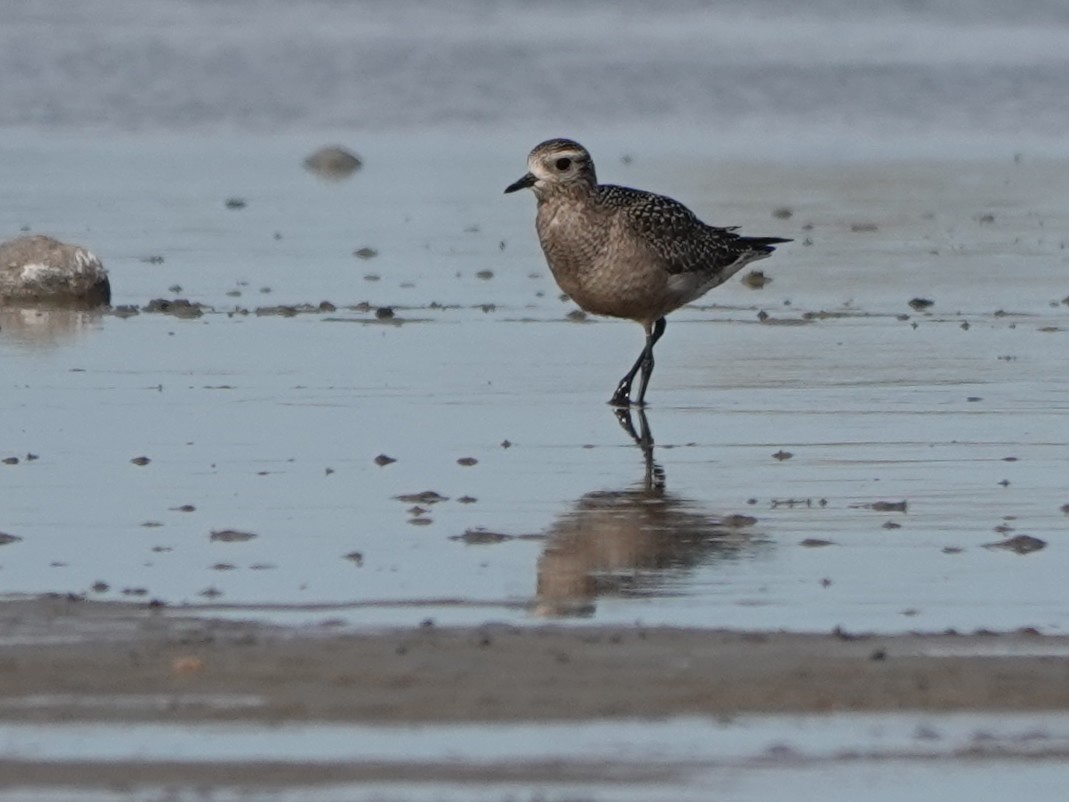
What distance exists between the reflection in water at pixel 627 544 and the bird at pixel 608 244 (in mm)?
2449

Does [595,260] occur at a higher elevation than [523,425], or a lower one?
higher

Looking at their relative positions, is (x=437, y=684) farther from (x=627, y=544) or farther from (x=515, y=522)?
(x=515, y=522)

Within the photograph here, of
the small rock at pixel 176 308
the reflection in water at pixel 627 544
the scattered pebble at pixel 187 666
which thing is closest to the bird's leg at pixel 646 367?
the reflection in water at pixel 627 544

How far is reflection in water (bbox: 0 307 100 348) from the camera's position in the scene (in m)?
13.3

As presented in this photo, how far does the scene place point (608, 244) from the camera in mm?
12180

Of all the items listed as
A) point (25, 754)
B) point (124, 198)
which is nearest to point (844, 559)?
point (25, 754)

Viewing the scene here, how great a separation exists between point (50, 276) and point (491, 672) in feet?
26.6

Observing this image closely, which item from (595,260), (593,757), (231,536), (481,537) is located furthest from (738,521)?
(595,260)

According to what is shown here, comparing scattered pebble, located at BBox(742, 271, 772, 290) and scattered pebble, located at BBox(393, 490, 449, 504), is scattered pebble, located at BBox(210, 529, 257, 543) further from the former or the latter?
scattered pebble, located at BBox(742, 271, 772, 290)

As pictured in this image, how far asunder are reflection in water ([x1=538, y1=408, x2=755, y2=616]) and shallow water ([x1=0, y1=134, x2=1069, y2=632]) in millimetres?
17

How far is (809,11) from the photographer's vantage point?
39.7m

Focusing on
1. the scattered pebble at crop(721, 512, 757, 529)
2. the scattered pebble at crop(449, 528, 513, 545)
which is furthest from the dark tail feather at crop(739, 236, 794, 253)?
the scattered pebble at crop(449, 528, 513, 545)

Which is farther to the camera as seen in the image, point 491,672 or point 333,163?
point 333,163

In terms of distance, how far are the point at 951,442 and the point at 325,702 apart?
182 inches
